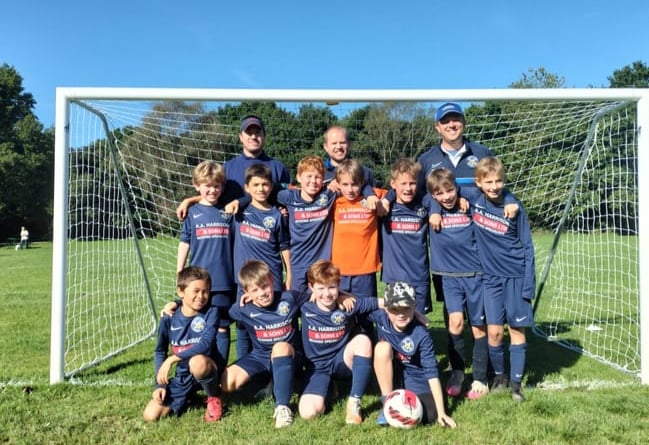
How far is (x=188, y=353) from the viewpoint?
313cm

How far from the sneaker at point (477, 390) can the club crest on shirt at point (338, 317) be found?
3.50ft

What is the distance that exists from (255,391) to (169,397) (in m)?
0.66

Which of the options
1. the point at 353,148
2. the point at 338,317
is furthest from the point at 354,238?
the point at 353,148

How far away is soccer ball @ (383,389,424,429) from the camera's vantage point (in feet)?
9.40

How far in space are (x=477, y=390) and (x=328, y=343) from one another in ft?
3.71

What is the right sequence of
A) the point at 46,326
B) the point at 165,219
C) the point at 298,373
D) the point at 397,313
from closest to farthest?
the point at 397,313, the point at 298,373, the point at 46,326, the point at 165,219

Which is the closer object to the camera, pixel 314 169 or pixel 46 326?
pixel 314 169

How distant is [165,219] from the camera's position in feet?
20.1

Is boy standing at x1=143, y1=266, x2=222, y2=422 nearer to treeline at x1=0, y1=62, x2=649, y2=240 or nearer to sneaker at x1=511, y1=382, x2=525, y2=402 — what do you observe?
treeline at x1=0, y1=62, x2=649, y2=240

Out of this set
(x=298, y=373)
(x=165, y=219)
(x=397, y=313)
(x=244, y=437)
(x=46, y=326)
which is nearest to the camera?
(x=244, y=437)

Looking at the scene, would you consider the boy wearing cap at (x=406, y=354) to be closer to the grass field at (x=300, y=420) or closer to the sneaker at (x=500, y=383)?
the grass field at (x=300, y=420)

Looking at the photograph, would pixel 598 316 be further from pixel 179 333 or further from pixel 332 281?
pixel 179 333

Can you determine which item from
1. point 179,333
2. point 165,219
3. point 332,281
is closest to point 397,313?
point 332,281

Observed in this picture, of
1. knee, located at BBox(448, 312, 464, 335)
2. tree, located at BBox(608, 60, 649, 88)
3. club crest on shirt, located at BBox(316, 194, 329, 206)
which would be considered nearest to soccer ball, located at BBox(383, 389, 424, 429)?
knee, located at BBox(448, 312, 464, 335)
